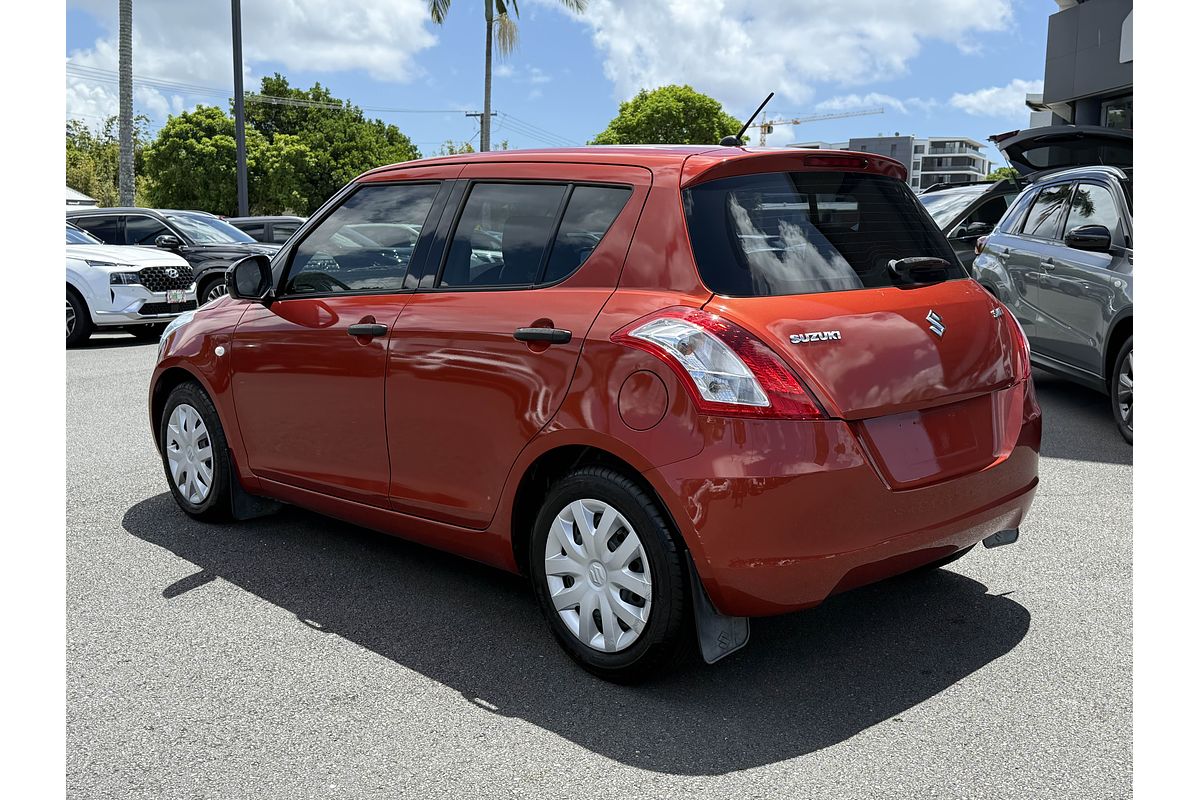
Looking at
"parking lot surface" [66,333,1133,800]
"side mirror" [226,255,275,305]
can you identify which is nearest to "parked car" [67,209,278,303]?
"parking lot surface" [66,333,1133,800]

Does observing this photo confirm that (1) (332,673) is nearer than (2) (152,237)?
Yes

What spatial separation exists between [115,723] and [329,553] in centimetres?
172

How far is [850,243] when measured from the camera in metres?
3.78

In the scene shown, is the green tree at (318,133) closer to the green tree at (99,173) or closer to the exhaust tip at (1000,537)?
the green tree at (99,173)

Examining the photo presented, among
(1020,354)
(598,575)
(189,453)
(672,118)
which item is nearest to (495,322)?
(598,575)

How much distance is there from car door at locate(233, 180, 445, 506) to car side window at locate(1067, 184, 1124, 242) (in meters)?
5.24

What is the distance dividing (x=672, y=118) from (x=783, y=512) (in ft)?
253

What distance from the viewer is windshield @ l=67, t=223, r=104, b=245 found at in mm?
14695

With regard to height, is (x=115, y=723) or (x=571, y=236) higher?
(x=571, y=236)

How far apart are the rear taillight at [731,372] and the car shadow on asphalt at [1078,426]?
174 inches

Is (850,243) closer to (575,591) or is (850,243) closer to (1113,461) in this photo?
(575,591)

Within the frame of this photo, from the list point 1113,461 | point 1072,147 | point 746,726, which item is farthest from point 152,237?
point 746,726

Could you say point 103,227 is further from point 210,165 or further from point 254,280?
point 210,165

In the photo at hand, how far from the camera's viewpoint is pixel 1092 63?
2722cm
